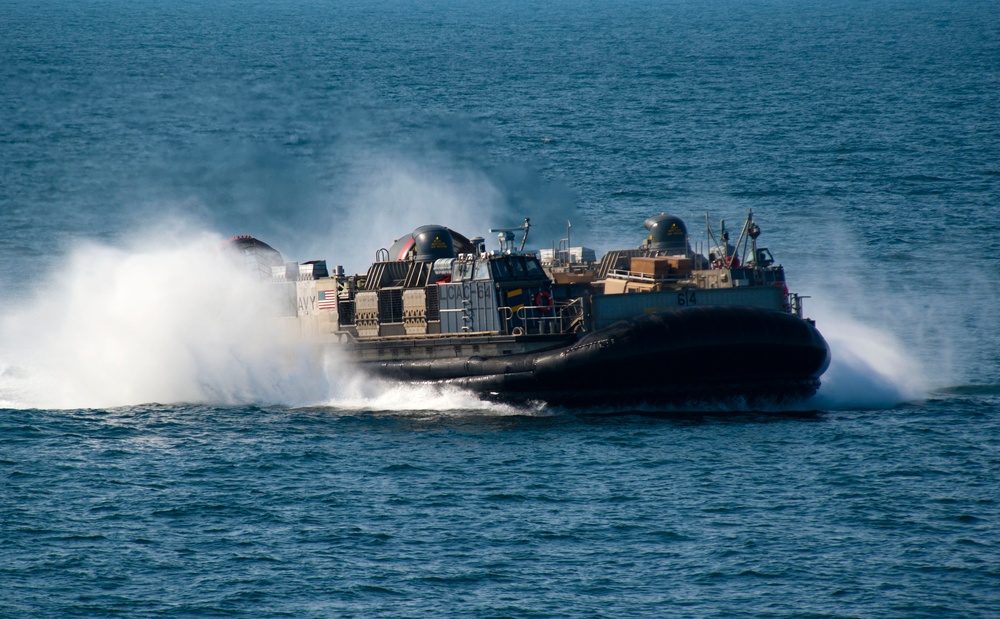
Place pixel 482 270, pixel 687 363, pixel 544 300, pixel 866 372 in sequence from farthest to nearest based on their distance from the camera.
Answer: pixel 866 372 → pixel 482 270 → pixel 544 300 → pixel 687 363

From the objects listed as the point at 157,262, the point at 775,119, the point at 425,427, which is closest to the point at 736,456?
the point at 425,427

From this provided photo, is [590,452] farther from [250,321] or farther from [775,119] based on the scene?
[775,119]

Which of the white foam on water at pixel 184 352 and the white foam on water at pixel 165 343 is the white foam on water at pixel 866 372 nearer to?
the white foam on water at pixel 184 352

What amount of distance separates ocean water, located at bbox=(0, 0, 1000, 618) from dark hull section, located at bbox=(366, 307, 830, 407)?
607 mm

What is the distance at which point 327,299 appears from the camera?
3494 centimetres

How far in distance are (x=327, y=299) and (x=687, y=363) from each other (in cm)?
1141

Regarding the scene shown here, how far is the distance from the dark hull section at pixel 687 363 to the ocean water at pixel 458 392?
0.61 m

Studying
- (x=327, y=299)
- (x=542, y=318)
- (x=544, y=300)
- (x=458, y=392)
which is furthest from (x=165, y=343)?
(x=542, y=318)

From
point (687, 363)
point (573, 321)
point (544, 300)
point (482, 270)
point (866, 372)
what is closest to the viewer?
point (687, 363)

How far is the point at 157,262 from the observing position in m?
35.7

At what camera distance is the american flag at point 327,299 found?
34750 millimetres

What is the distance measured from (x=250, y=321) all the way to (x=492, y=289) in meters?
7.93

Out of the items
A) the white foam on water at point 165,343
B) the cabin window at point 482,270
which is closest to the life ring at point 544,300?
the cabin window at point 482,270

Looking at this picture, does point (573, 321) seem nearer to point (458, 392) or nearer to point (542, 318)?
point (542, 318)
